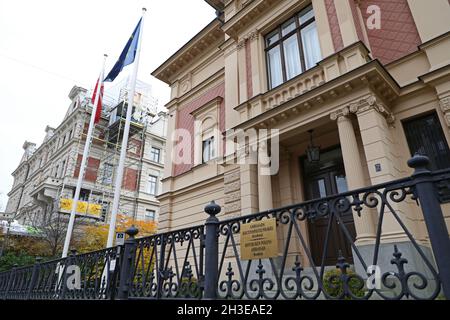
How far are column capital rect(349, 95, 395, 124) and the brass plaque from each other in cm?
479

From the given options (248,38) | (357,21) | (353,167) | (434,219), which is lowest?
(434,219)

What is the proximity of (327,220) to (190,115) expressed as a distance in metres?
8.19

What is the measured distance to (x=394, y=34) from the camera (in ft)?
24.3

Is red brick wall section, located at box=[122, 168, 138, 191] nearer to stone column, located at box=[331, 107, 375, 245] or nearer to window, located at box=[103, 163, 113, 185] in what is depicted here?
window, located at box=[103, 163, 113, 185]

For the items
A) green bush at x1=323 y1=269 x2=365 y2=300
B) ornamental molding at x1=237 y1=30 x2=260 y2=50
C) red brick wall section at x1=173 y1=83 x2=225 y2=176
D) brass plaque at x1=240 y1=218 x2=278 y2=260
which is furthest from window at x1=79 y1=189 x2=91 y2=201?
green bush at x1=323 y1=269 x2=365 y2=300

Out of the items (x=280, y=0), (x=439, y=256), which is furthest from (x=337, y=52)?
(x=439, y=256)

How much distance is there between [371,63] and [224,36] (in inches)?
309

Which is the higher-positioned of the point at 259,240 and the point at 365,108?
the point at 365,108

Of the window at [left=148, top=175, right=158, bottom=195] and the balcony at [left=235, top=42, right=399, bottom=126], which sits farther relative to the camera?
the window at [left=148, top=175, right=158, bottom=195]

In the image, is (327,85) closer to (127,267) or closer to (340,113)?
(340,113)

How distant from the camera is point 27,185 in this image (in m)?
36.6

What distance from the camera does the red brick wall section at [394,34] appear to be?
709cm

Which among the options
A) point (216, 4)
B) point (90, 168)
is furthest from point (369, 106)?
point (90, 168)

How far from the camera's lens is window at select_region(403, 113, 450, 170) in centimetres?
621
